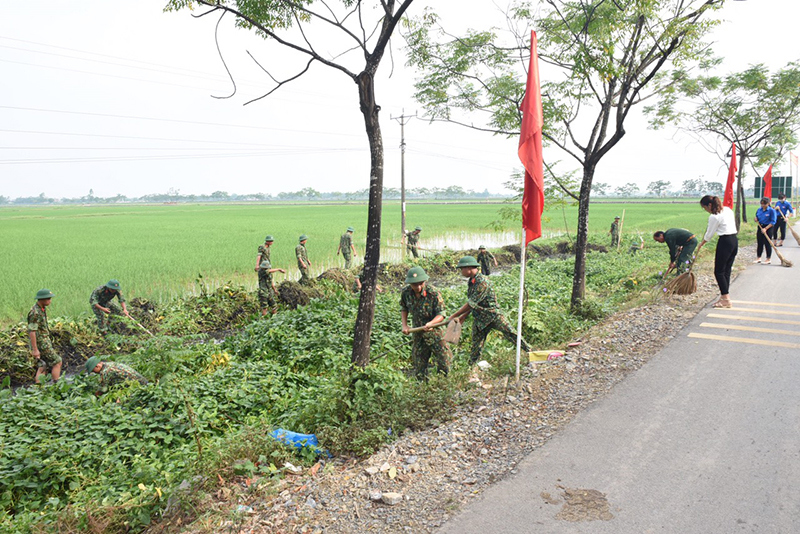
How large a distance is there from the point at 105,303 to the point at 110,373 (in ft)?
10.9

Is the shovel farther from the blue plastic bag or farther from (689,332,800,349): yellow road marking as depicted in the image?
(689,332,800,349): yellow road marking

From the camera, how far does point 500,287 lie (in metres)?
12.0

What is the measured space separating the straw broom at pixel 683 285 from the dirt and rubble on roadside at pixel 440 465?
3140 mm

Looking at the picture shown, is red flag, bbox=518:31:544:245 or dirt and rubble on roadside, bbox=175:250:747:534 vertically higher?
red flag, bbox=518:31:544:245

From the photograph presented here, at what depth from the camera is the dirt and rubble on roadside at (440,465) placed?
3281mm

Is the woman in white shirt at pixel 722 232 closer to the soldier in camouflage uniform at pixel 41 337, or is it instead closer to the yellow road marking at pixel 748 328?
the yellow road marking at pixel 748 328

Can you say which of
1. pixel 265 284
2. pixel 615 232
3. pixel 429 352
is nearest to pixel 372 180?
pixel 429 352

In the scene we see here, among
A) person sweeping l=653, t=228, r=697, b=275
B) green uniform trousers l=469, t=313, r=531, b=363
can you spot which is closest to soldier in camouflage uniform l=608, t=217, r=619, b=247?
person sweeping l=653, t=228, r=697, b=275

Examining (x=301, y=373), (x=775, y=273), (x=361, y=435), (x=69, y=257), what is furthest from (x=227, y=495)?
(x=69, y=257)

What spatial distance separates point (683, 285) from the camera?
855cm

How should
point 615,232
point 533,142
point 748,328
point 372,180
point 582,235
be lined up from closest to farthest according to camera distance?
1. point 533,142
2. point 372,180
3. point 748,328
4. point 582,235
5. point 615,232

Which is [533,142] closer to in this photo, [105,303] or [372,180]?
[372,180]

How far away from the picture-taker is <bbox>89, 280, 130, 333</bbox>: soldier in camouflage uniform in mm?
9102

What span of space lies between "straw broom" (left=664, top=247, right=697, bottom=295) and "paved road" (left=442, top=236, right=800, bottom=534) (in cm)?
267
